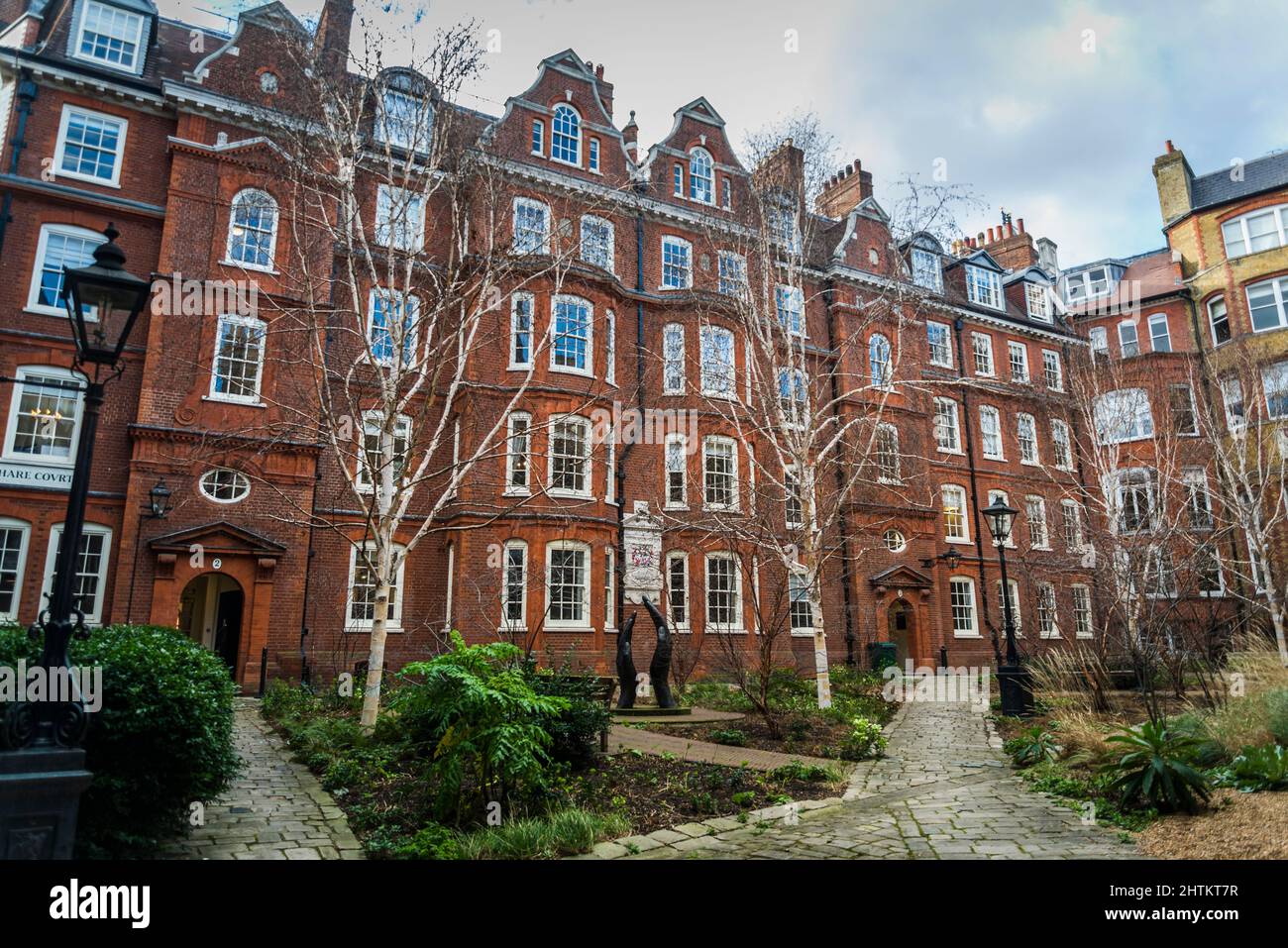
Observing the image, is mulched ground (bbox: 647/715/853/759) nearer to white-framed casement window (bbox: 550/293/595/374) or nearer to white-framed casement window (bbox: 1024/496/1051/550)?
white-framed casement window (bbox: 550/293/595/374)

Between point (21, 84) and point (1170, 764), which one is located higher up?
point (21, 84)

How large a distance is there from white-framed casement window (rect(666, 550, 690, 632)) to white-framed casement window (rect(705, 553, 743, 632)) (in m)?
0.72

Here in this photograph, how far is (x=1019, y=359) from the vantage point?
3080 centimetres

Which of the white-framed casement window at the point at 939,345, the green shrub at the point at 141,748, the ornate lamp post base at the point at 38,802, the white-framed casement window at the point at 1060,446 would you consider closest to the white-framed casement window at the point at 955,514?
the white-framed casement window at the point at 939,345

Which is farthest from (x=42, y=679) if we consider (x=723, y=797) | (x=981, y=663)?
(x=981, y=663)

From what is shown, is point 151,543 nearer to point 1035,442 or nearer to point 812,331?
point 812,331

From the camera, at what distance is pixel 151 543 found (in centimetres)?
1534

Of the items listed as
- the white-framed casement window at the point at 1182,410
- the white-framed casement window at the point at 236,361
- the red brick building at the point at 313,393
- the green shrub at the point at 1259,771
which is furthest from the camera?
the white-framed casement window at the point at 1182,410

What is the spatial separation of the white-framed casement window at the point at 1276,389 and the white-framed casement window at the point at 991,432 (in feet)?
27.1

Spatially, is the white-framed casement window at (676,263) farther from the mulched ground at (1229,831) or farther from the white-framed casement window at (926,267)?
the mulched ground at (1229,831)

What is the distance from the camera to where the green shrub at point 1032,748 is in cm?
970

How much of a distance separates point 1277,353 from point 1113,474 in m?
11.4

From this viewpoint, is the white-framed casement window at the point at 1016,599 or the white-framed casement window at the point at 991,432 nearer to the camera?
the white-framed casement window at the point at 1016,599
